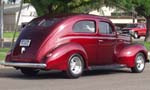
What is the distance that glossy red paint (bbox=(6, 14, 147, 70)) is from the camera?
44.3 ft

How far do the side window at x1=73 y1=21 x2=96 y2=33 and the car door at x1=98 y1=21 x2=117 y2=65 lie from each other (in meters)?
0.31

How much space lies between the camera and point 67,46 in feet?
45.0

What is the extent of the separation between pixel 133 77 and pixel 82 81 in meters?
2.02

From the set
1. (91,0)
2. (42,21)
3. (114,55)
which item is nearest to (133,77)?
(114,55)

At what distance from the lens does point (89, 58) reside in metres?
14.5

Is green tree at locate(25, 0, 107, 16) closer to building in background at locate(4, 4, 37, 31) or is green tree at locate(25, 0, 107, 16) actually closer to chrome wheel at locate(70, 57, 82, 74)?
chrome wheel at locate(70, 57, 82, 74)

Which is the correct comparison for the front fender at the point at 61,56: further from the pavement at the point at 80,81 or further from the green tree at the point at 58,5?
the green tree at the point at 58,5

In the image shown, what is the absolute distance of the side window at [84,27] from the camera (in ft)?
47.6

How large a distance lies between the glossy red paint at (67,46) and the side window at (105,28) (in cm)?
9

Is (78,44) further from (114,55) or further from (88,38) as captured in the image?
(114,55)

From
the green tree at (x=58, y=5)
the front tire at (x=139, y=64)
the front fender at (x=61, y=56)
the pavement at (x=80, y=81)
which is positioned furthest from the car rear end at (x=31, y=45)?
the green tree at (x=58, y=5)

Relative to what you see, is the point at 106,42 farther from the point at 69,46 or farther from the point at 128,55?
the point at 69,46

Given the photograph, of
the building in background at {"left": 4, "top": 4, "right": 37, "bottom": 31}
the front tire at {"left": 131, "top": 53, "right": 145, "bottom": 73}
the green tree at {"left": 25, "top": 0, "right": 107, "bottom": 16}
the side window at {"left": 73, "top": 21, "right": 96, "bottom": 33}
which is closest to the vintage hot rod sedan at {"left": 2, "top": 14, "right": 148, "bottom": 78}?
the side window at {"left": 73, "top": 21, "right": 96, "bottom": 33}

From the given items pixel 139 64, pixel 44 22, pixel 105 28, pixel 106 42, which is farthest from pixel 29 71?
pixel 139 64
